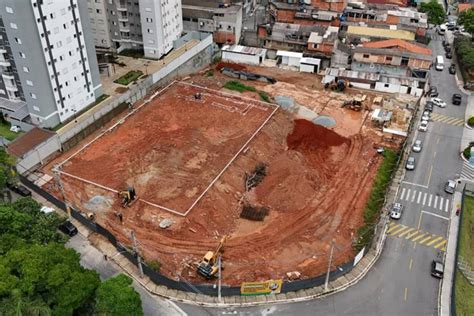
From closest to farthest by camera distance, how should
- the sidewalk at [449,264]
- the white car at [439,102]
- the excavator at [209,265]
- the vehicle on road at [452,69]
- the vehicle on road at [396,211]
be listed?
the sidewalk at [449,264] < the excavator at [209,265] < the vehicle on road at [396,211] < the white car at [439,102] < the vehicle on road at [452,69]

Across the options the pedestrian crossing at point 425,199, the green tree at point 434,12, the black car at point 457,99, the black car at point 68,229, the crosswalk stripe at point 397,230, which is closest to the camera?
the black car at point 68,229

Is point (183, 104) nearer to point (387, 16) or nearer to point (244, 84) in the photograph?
point (244, 84)

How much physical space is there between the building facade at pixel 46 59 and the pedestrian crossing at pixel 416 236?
49.0 meters

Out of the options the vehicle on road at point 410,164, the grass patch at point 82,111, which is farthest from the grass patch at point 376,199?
the grass patch at point 82,111

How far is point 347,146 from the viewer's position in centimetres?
6431

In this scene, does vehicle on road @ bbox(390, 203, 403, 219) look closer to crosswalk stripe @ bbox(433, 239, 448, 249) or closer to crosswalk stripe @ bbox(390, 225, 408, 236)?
crosswalk stripe @ bbox(390, 225, 408, 236)

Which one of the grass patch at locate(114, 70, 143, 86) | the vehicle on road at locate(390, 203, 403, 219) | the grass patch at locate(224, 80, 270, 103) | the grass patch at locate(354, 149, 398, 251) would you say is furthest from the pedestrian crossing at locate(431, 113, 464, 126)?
the grass patch at locate(114, 70, 143, 86)

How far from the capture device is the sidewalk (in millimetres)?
41688

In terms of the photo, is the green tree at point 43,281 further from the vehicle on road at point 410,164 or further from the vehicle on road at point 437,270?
the vehicle on road at point 410,164

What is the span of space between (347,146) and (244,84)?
84.1 feet

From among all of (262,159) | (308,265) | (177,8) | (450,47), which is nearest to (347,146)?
(262,159)

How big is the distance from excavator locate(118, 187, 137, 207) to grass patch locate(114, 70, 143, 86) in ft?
94.7

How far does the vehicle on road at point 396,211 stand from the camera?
5191 cm

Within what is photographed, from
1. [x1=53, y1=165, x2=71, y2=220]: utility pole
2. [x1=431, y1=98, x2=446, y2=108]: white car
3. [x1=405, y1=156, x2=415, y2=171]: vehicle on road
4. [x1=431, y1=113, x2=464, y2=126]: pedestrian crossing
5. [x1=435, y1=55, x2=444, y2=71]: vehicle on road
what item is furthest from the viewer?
[x1=435, y1=55, x2=444, y2=71]: vehicle on road
